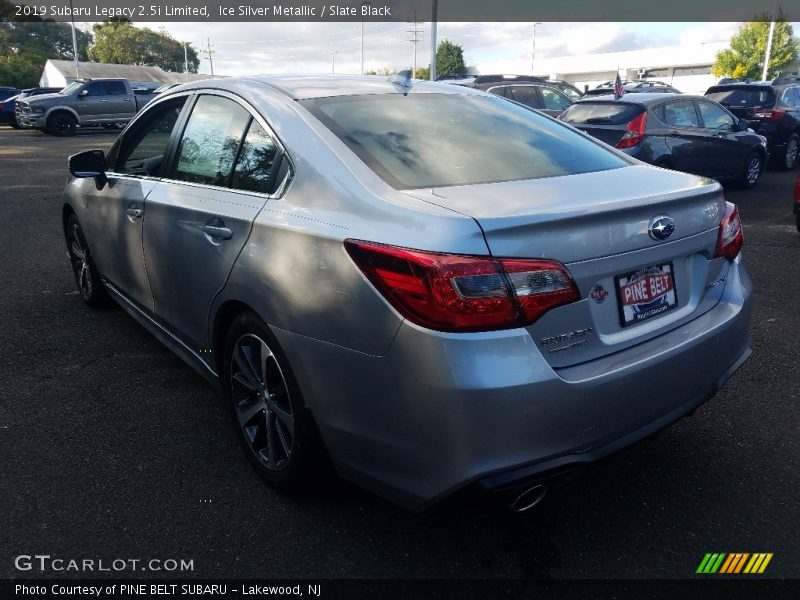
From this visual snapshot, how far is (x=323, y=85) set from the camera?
121 inches

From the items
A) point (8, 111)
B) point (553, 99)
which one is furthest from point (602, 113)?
point (8, 111)

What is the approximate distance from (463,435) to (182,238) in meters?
1.74

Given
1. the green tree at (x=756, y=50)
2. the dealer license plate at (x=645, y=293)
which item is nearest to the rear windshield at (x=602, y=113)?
the dealer license plate at (x=645, y=293)

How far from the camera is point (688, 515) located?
265cm

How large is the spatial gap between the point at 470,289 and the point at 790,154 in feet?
46.3

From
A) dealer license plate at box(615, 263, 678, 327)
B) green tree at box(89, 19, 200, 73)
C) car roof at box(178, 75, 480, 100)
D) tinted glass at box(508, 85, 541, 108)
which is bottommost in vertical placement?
dealer license plate at box(615, 263, 678, 327)

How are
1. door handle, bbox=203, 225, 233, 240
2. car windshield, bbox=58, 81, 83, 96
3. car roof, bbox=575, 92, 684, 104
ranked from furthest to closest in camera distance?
1. car windshield, bbox=58, 81, 83, 96
2. car roof, bbox=575, 92, 684, 104
3. door handle, bbox=203, 225, 233, 240

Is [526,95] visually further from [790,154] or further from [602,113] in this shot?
[602,113]

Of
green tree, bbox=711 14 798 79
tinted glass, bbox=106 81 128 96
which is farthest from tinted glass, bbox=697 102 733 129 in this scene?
green tree, bbox=711 14 798 79

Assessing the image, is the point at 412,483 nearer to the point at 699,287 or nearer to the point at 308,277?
the point at 308,277

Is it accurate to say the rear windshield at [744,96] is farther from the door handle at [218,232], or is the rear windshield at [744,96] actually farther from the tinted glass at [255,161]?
the door handle at [218,232]

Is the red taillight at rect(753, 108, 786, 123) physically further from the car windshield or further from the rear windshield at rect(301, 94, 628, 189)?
the car windshield

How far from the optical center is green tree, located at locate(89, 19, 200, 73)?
8650cm

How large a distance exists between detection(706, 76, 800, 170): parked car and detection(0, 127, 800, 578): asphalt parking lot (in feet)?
35.1
